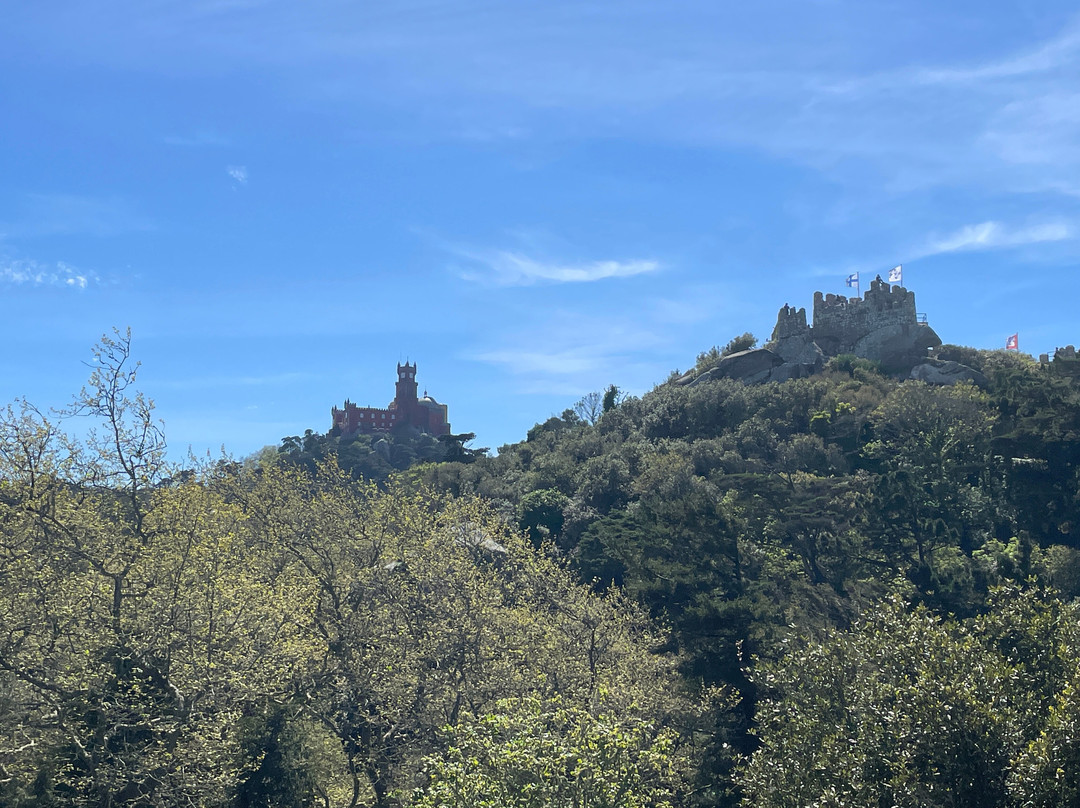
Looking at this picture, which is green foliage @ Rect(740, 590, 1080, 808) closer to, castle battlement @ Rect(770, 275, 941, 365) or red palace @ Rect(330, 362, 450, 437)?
castle battlement @ Rect(770, 275, 941, 365)

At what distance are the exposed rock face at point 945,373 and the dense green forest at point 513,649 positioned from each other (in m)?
29.9

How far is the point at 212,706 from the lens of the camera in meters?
24.5

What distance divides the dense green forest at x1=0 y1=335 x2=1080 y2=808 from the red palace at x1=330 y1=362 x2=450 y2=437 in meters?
88.7

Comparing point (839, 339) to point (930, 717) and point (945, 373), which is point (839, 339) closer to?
point (945, 373)

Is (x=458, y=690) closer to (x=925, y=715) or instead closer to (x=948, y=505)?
(x=925, y=715)

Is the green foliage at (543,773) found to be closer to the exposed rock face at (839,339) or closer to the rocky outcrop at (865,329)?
the exposed rock face at (839,339)

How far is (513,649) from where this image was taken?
31469mm

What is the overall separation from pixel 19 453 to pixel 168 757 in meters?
8.63

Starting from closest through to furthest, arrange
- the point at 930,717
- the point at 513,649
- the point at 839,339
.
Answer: the point at 930,717
the point at 513,649
the point at 839,339

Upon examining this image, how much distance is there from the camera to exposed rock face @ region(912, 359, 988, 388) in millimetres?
81875

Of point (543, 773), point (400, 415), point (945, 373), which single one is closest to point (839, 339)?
point (945, 373)

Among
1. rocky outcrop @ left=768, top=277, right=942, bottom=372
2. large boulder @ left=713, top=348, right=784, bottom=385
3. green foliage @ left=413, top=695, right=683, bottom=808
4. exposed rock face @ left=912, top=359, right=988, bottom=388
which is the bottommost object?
green foliage @ left=413, top=695, right=683, bottom=808

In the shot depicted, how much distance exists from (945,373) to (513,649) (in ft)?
218

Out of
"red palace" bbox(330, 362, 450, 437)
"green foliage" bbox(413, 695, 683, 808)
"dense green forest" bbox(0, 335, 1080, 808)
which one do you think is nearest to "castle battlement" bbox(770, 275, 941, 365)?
"dense green forest" bbox(0, 335, 1080, 808)
